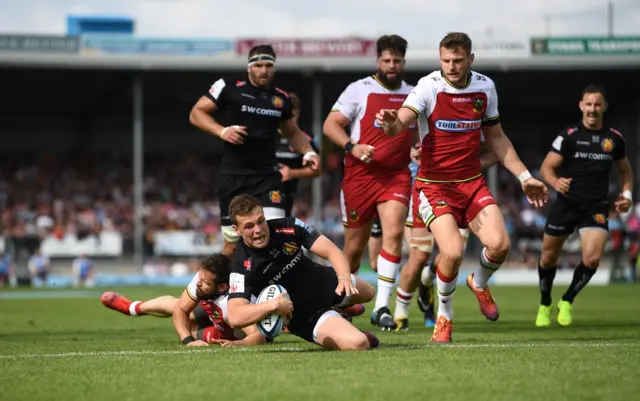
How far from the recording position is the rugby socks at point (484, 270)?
8670 mm

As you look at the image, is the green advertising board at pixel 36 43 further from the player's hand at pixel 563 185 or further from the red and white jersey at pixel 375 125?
the player's hand at pixel 563 185

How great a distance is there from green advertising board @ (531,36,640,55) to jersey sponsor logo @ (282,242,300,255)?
23974 mm

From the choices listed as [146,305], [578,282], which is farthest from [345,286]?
[578,282]

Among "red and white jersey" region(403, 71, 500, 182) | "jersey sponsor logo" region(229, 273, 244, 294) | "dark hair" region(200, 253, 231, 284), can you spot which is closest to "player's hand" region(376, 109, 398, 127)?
"red and white jersey" region(403, 71, 500, 182)

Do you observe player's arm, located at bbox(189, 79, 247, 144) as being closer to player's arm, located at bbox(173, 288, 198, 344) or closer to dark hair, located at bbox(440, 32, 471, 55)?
player's arm, located at bbox(173, 288, 198, 344)

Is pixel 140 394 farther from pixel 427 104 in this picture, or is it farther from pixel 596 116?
pixel 596 116

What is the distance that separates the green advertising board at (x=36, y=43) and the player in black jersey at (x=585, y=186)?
21041mm

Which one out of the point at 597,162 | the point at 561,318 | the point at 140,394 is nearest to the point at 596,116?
the point at 597,162

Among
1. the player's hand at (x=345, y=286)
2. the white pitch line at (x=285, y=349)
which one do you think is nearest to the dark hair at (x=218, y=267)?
the white pitch line at (x=285, y=349)

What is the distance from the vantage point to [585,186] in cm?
1108

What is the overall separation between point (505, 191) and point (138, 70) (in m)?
12.4

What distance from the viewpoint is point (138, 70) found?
30516 millimetres

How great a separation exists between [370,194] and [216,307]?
2.25 meters

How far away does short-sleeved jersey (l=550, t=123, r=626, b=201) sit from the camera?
11031mm
